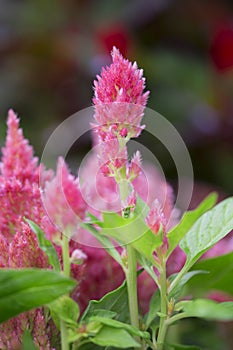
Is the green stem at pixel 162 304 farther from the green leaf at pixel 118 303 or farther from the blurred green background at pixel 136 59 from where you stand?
the blurred green background at pixel 136 59

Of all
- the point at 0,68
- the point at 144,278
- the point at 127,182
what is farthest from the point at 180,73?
the point at 127,182

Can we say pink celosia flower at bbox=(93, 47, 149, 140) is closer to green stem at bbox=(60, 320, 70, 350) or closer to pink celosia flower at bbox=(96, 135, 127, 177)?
pink celosia flower at bbox=(96, 135, 127, 177)

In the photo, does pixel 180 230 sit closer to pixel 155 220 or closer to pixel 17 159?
pixel 155 220

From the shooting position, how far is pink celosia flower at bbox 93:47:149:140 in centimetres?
44

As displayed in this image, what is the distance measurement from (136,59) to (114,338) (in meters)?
1.65

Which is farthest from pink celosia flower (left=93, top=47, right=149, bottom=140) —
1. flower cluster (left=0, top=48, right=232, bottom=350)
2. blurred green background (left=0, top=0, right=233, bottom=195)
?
blurred green background (left=0, top=0, right=233, bottom=195)

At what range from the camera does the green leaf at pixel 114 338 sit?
419mm

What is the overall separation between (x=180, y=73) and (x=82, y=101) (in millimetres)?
305

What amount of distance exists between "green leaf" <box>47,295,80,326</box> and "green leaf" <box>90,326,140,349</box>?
2 centimetres

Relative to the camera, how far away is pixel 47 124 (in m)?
1.92

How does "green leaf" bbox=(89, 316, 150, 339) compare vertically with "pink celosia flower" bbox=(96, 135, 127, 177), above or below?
below

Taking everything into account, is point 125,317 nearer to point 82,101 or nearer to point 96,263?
point 96,263

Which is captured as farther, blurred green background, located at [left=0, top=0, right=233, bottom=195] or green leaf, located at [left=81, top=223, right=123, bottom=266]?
blurred green background, located at [left=0, top=0, right=233, bottom=195]

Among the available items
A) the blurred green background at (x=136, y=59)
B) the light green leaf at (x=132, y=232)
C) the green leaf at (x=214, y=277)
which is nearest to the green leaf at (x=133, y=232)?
the light green leaf at (x=132, y=232)
